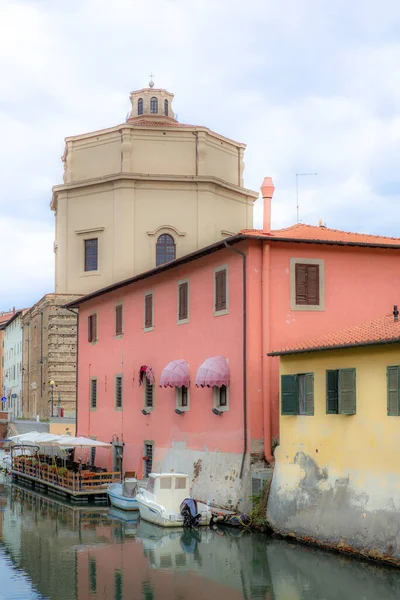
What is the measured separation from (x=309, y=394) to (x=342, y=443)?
2065mm

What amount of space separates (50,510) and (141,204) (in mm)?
26035

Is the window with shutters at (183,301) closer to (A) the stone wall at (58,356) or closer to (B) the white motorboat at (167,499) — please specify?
(B) the white motorboat at (167,499)

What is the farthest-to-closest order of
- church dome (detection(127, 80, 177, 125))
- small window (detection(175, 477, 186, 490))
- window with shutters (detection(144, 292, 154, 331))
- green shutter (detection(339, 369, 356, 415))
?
1. church dome (detection(127, 80, 177, 125))
2. window with shutters (detection(144, 292, 154, 331))
3. small window (detection(175, 477, 186, 490))
4. green shutter (detection(339, 369, 356, 415))

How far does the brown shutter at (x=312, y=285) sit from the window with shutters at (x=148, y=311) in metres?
9.05

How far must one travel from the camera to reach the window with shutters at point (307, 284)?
28312 millimetres

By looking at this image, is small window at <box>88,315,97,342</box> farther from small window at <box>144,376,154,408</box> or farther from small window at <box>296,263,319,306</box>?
small window at <box>296,263,319,306</box>

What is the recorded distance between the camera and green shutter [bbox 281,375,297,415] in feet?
81.3

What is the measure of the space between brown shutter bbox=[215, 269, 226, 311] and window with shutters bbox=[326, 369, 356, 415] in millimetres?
6988

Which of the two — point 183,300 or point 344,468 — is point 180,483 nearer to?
point 344,468

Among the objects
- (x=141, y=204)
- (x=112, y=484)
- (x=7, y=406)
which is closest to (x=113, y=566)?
(x=112, y=484)

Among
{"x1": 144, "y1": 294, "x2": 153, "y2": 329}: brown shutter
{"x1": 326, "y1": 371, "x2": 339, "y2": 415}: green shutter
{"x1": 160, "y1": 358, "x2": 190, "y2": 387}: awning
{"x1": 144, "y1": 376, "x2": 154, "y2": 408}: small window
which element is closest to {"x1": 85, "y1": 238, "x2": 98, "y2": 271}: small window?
{"x1": 144, "y1": 294, "x2": 153, "y2": 329}: brown shutter

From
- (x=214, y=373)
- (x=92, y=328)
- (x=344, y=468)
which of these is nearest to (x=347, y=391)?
(x=344, y=468)

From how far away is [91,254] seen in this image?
56.5m

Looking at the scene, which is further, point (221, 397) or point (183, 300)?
point (183, 300)
